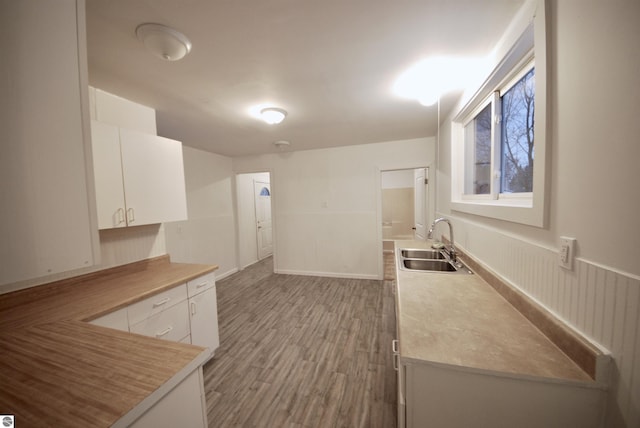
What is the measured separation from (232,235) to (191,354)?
386 cm

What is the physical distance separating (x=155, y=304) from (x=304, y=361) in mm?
1266

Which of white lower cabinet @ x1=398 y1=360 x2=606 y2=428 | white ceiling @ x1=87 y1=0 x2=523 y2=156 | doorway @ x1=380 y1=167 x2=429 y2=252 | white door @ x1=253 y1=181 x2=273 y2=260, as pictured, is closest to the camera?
white lower cabinet @ x1=398 y1=360 x2=606 y2=428

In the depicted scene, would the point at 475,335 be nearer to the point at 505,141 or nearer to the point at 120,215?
the point at 505,141

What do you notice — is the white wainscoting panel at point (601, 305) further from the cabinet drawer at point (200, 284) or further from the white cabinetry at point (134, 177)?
the white cabinetry at point (134, 177)

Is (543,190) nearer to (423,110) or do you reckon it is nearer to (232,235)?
(423,110)

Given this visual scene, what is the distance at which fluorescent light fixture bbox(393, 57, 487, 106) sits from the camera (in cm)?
150

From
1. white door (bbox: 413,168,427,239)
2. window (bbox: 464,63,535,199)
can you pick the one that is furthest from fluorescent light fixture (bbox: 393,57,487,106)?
white door (bbox: 413,168,427,239)

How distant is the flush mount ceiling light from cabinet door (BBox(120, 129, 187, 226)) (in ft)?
2.53

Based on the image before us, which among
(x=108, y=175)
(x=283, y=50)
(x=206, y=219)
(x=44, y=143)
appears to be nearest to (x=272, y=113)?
(x=283, y=50)

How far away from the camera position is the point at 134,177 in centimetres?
171

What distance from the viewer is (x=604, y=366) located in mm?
650

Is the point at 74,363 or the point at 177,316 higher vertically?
the point at 74,363

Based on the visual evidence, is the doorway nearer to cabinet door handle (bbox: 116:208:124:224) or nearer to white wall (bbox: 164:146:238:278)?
white wall (bbox: 164:146:238:278)

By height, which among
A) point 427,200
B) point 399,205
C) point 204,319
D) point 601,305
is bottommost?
point 204,319
